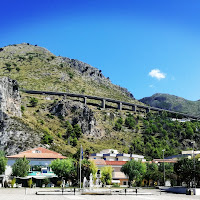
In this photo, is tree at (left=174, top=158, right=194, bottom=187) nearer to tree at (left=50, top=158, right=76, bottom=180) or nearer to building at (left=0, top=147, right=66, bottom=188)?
tree at (left=50, top=158, right=76, bottom=180)

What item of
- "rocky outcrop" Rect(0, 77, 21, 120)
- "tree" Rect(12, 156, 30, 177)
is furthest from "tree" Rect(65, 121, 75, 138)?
"tree" Rect(12, 156, 30, 177)

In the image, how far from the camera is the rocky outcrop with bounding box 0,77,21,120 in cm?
10719

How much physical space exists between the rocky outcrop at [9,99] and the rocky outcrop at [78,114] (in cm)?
3042

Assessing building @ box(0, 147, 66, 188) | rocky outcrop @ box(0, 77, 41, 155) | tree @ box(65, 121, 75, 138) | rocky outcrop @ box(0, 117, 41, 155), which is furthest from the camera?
tree @ box(65, 121, 75, 138)

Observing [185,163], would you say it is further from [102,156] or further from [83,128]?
[83,128]

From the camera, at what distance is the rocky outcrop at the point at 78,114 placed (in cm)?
14475

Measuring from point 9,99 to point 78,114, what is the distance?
145 ft

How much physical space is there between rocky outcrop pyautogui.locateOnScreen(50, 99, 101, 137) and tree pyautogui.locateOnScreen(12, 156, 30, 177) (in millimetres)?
74014

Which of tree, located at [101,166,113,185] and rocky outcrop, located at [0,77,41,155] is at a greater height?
rocky outcrop, located at [0,77,41,155]

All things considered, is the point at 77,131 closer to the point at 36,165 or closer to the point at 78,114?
the point at 78,114

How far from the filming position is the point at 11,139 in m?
96.9

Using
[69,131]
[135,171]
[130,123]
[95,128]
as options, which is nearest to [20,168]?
[135,171]

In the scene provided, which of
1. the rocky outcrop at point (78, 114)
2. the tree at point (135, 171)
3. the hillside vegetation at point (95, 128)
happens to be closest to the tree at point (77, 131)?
the hillside vegetation at point (95, 128)

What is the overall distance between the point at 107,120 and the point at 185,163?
105 m
